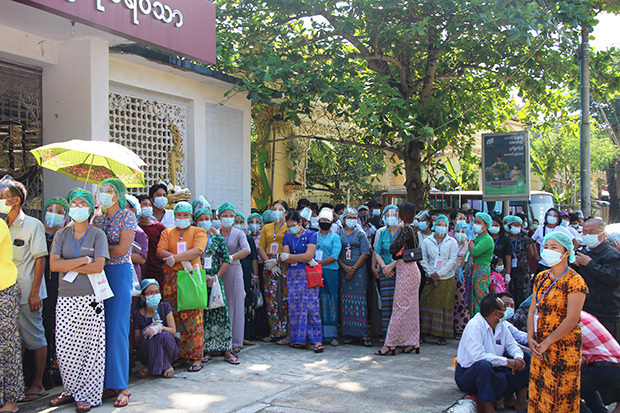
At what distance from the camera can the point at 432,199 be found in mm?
21016

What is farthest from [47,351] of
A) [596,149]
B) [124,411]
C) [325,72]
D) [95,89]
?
[596,149]

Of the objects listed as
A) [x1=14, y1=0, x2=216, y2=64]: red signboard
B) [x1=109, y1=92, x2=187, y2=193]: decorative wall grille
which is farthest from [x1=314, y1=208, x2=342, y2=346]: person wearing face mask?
[x1=14, y1=0, x2=216, y2=64]: red signboard

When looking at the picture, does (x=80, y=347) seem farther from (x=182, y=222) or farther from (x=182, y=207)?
(x=182, y=207)

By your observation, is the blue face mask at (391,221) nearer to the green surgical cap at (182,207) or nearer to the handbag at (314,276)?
the handbag at (314,276)

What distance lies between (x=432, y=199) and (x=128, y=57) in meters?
14.5

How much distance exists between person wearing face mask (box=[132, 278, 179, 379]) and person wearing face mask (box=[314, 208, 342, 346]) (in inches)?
96.5

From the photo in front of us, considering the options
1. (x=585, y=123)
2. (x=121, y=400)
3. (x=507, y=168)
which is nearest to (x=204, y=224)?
(x=121, y=400)

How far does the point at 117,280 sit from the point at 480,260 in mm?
5301

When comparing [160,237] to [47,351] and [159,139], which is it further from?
[159,139]

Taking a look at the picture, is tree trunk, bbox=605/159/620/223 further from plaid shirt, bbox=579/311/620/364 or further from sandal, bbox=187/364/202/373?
sandal, bbox=187/364/202/373

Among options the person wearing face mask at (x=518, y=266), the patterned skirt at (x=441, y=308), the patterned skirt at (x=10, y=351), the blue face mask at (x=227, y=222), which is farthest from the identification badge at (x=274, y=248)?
the person wearing face mask at (x=518, y=266)

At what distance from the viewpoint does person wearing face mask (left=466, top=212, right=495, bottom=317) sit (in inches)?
331

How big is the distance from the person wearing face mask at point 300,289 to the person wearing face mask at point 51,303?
2.91m

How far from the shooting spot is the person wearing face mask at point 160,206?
7355 mm
